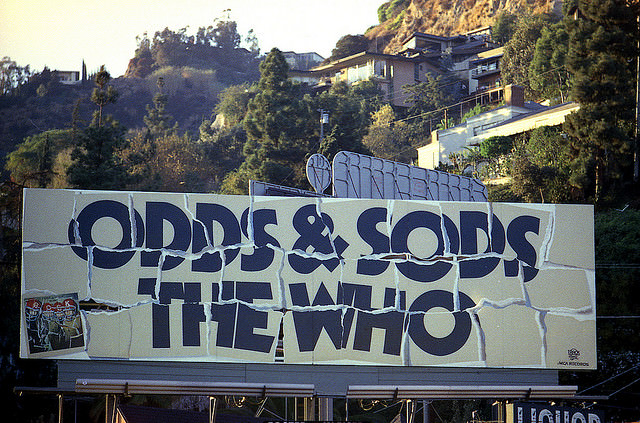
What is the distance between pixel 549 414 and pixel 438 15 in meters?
109

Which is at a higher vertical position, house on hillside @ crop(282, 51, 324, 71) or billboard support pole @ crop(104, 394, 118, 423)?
house on hillside @ crop(282, 51, 324, 71)

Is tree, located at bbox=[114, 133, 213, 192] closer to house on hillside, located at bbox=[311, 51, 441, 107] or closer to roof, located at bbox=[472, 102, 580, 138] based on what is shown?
roof, located at bbox=[472, 102, 580, 138]

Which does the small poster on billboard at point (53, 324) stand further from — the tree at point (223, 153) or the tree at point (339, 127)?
the tree at point (223, 153)

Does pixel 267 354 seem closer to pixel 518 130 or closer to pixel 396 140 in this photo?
pixel 518 130

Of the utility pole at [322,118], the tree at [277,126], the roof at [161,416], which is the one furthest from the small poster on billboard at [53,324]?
the tree at [277,126]

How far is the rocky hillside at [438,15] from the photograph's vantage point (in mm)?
107750

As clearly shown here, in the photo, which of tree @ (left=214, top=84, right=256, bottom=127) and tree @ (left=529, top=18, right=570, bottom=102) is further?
tree @ (left=214, top=84, right=256, bottom=127)

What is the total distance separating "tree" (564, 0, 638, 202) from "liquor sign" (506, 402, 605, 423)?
21.8 m

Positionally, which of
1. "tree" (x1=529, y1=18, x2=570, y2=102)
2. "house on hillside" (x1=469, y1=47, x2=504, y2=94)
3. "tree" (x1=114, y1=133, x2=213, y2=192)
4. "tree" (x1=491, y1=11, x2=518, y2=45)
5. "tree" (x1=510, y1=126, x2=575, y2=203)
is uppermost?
"tree" (x1=491, y1=11, x2=518, y2=45)

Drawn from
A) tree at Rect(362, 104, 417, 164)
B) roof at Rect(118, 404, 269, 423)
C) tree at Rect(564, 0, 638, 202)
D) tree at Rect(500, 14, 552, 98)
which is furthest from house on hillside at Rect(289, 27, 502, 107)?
roof at Rect(118, 404, 269, 423)

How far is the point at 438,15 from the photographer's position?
123250 millimetres

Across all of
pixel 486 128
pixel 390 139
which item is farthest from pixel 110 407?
pixel 390 139

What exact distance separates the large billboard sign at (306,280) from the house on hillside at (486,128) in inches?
1320

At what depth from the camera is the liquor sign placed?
21.5m
